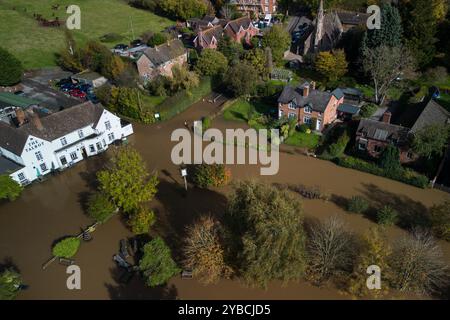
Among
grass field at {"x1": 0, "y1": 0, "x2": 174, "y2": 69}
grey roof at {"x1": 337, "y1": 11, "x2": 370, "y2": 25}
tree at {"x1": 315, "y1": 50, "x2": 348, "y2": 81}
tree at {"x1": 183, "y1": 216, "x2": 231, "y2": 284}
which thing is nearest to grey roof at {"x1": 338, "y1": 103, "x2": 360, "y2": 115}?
tree at {"x1": 315, "y1": 50, "x2": 348, "y2": 81}

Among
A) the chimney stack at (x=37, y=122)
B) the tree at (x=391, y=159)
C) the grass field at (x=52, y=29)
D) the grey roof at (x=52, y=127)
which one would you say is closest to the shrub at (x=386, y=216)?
the tree at (x=391, y=159)

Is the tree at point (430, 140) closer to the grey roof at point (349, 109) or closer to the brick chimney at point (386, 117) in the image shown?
the brick chimney at point (386, 117)

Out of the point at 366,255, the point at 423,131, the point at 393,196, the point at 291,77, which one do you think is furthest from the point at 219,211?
the point at 291,77

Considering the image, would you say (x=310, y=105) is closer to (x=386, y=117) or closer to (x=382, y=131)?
(x=386, y=117)

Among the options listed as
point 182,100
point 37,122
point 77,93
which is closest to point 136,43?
point 77,93

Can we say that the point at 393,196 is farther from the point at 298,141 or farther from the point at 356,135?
the point at 298,141
